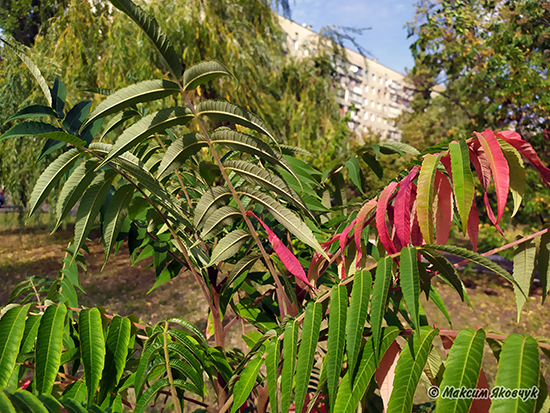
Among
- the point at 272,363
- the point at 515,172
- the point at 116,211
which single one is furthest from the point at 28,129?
the point at 515,172

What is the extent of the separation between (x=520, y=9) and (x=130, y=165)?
6212 millimetres

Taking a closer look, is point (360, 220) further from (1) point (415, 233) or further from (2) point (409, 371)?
(2) point (409, 371)

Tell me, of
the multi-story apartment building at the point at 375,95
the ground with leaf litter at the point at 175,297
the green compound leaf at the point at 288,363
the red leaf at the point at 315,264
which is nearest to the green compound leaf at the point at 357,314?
the green compound leaf at the point at 288,363

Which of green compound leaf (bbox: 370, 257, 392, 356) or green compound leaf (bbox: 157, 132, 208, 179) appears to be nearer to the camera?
green compound leaf (bbox: 370, 257, 392, 356)

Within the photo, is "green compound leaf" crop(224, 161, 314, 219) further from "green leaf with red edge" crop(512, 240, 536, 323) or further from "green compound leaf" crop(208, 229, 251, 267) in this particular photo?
"green leaf with red edge" crop(512, 240, 536, 323)

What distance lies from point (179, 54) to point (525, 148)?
17.3ft

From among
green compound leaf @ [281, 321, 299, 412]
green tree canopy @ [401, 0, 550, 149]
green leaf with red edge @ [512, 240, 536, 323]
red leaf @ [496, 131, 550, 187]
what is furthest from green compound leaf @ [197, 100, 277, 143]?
green tree canopy @ [401, 0, 550, 149]

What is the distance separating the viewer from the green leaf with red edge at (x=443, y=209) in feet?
2.66

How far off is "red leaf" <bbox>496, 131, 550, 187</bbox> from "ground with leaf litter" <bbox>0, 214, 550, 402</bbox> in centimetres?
336

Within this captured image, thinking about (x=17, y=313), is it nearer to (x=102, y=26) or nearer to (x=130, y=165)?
(x=130, y=165)

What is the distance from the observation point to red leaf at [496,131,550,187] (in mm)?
745

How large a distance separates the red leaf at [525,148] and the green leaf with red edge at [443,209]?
15 cm

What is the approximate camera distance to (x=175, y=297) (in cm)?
575

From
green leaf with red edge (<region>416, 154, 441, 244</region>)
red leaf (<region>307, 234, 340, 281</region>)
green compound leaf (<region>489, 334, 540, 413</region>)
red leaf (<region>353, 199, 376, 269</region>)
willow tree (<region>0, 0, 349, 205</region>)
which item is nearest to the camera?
green compound leaf (<region>489, 334, 540, 413</region>)
